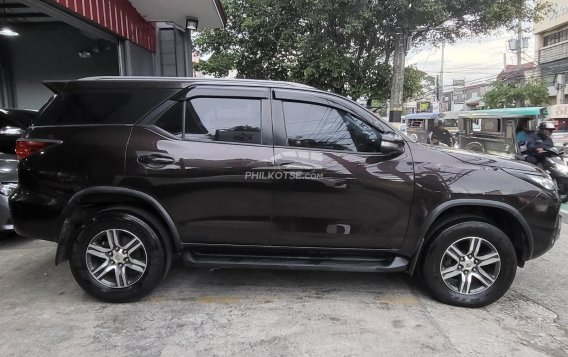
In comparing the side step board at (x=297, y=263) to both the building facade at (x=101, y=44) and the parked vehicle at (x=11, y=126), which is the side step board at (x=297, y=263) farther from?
the building facade at (x=101, y=44)

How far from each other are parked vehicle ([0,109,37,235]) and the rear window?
80.1 inches

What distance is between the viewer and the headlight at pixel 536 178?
3.93m

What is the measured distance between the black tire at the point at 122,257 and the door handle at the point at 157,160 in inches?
18.1

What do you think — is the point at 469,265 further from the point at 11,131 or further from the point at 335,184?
the point at 11,131

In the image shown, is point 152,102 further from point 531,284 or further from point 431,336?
point 531,284

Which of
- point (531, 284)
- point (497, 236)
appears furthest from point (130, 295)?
point (531, 284)

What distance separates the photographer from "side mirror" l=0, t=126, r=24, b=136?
23.6 ft

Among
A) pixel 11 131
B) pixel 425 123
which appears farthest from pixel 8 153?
pixel 425 123

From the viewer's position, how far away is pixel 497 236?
387 cm

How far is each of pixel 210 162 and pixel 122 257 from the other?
43.1 inches

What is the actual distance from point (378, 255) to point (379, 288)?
0.54 m

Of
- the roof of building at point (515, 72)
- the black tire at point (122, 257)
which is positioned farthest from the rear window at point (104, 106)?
the roof of building at point (515, 72)

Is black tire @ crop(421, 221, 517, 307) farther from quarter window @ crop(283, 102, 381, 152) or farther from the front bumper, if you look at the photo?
quarter window @ crop(283, 102, 381, 152)

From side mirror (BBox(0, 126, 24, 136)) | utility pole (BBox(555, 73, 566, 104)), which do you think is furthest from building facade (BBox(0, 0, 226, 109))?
utility pole (BBox(555, 73, 566, 104))
